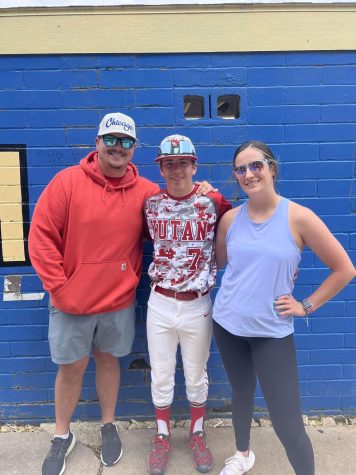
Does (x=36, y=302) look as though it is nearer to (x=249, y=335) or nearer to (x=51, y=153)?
(x=51, y=153)

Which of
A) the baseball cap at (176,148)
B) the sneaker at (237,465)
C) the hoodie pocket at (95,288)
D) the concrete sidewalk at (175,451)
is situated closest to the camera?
the baseball cap at (176,148)

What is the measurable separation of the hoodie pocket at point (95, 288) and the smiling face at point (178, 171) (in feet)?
1.69

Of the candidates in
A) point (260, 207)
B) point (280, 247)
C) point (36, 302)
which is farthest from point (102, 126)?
point (36, 302)

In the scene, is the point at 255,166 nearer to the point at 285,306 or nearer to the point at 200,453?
the point at 285,306

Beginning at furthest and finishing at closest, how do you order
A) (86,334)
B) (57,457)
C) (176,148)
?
1. (57,457)
2. (86,334)
3. (176,148)

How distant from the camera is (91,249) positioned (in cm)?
237

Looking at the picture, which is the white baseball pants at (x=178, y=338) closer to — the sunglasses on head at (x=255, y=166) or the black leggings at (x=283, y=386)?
the black leggings at (x=283, y=386)

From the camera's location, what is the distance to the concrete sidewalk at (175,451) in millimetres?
2594

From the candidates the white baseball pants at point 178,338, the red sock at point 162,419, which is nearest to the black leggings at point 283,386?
the white baseball pants at point 178,338

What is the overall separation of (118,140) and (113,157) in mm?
95

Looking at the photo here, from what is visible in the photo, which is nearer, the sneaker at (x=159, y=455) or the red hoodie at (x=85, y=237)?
the red hoodie at (x=85, y=237)

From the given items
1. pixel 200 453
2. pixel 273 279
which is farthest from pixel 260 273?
pixel 200 453

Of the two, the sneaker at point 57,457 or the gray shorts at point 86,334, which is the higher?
the gray shorts at point 86,334

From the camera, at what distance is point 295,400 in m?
2.09
